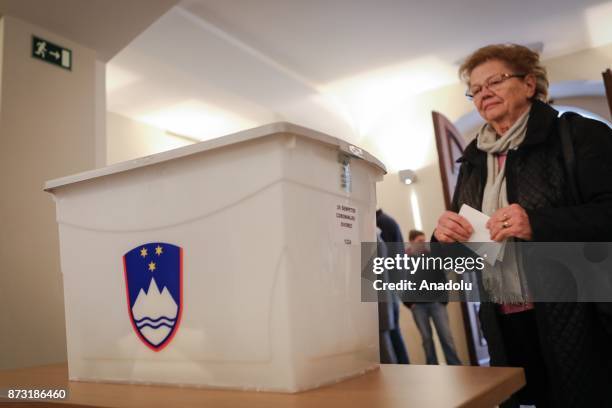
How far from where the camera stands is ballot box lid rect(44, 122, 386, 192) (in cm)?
Result: 55

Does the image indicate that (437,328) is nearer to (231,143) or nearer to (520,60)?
(520,60)

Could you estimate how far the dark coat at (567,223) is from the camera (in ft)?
2.63

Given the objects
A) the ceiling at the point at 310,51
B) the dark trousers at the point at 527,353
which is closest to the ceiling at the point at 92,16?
the ceiling at the point at 310,51

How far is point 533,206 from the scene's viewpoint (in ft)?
2.95

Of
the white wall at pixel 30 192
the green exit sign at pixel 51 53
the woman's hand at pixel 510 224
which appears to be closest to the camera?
the woman's hand at pixel 510 224

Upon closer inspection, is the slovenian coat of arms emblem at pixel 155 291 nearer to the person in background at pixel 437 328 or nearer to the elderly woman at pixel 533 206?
the elderly woman at pixel 533 206

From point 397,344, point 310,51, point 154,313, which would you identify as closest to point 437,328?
point 397,344

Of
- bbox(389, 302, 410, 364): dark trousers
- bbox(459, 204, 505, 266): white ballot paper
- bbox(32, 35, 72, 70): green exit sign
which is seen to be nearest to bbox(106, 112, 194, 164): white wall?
bbox(32, 35, 72, 70): green exit sign

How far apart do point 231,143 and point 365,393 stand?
0.30 meters

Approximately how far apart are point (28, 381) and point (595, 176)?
2.96 feet

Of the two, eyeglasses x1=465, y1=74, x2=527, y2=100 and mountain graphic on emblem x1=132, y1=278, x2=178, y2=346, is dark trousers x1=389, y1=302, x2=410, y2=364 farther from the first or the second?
mountain graphic on emblem x1=132, y1=278, x2=178, y2=346

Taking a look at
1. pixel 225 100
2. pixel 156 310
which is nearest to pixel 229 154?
pixel 156 310

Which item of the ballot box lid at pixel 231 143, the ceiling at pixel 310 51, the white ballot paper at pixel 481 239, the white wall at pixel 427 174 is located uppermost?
the ceiling at pixel 310 51

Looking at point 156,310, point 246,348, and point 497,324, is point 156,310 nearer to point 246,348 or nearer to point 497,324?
A: point 246,348
